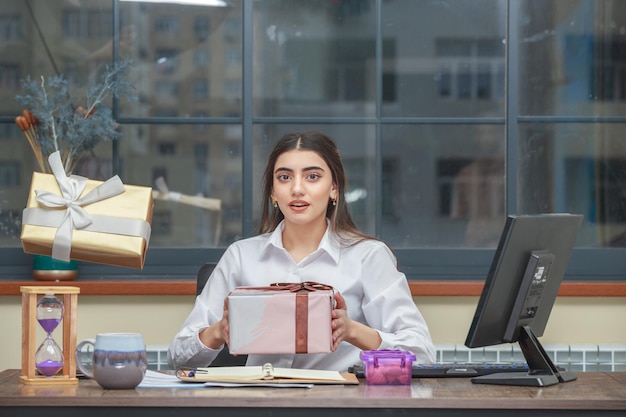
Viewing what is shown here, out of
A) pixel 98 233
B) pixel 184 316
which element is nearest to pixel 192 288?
pixel 184 316

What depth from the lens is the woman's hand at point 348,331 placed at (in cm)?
219

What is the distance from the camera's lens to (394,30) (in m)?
3.76

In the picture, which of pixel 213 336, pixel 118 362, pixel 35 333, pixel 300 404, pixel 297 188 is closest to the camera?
pixel 300 404

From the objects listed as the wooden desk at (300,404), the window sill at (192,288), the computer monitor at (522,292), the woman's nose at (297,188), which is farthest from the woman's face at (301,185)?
the window sill at (192,288)

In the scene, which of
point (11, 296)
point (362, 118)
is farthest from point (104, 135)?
point (362, 118)

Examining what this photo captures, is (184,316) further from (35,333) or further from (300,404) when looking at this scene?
(300,404)

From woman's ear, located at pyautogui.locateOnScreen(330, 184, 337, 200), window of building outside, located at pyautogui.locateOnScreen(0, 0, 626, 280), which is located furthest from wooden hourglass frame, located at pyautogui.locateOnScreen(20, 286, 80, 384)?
window of building outside, located at pyautogui.locateOnScreen(0, 0, 626, 280)

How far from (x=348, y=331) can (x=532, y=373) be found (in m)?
0.40

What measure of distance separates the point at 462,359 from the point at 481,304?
1.42 m

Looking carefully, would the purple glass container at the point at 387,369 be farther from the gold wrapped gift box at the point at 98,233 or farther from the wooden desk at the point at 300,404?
the gold wrapped gift box at the point at 98,233

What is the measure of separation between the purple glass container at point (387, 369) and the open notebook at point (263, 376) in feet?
0.12

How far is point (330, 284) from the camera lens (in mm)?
2584

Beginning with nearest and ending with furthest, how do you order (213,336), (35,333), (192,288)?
(35,333), (213,336), (192,288)

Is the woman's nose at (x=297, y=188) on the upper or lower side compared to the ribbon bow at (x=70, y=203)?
upper
